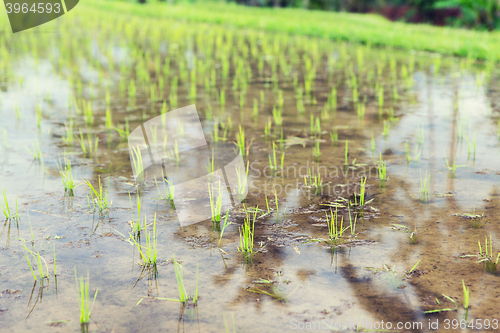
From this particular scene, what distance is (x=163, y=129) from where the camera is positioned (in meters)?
4.11

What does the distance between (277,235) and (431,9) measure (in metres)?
18.3

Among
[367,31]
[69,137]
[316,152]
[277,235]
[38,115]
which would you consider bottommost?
[277,235]

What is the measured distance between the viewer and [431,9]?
1792 cm

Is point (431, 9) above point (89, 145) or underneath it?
above

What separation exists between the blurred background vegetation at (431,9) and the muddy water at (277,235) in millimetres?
10142

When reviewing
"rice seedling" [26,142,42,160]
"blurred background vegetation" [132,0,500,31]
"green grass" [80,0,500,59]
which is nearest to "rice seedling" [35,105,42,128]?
"rice seedling" [26,142,42,160]

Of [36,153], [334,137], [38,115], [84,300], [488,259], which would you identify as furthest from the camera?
[38,115]

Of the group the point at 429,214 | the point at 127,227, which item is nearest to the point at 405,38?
the point at 429,214

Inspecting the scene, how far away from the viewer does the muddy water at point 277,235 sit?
1.72m

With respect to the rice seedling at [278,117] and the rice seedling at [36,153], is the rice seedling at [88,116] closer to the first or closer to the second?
the rice seedling at [36,153]

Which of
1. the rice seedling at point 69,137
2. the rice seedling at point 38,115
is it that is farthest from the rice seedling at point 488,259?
the rice seedling at point 38,115

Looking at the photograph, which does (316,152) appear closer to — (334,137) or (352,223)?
(334,137)

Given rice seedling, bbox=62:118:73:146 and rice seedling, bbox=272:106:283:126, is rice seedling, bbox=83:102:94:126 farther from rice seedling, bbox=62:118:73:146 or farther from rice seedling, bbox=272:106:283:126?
rice seedling, bbox=272:106:283:126

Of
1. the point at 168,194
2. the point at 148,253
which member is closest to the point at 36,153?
the point at 168,194
